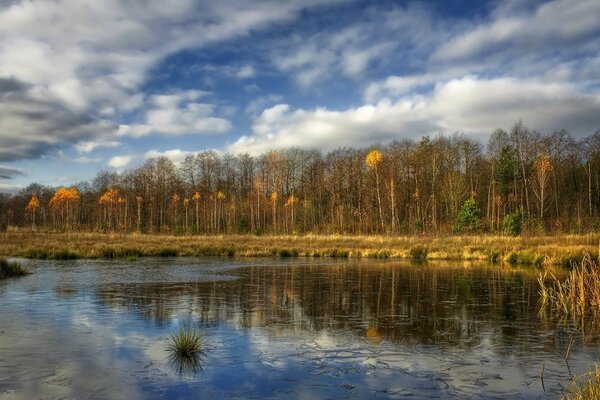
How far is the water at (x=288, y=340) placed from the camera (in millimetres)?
7352

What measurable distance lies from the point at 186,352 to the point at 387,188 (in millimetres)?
54849

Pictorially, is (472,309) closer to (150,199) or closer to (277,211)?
(277,211)

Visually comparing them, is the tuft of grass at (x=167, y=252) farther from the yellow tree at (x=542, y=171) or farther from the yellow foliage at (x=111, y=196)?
the yellow foliage at (x=111, y=196)

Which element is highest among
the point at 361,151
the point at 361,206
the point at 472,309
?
the point at 361,151

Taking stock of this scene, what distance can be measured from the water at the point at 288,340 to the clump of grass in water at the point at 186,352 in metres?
0.17

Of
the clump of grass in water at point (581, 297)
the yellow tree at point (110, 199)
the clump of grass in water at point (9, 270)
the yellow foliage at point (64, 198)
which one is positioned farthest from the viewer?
the yellow foliage at point (64, 198)

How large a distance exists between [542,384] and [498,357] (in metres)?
1.67

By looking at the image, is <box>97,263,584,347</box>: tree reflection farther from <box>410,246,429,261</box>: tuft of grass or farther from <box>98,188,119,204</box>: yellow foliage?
<box>98,188,119,204</box>: yellow foliage

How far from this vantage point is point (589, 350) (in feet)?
31.1

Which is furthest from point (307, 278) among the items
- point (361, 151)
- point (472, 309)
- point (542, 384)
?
point (361, 151)

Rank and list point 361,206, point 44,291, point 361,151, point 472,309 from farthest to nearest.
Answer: point 361,151
point 361,206
point 44,291
point 472,309

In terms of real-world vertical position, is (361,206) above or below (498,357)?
above

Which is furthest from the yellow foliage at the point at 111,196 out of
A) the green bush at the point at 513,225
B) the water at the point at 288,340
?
the water at the point at 288,340

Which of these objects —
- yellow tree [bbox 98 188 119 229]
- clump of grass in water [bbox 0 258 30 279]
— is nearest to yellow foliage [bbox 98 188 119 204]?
yellow tree [bbox 98 188 119 229]
